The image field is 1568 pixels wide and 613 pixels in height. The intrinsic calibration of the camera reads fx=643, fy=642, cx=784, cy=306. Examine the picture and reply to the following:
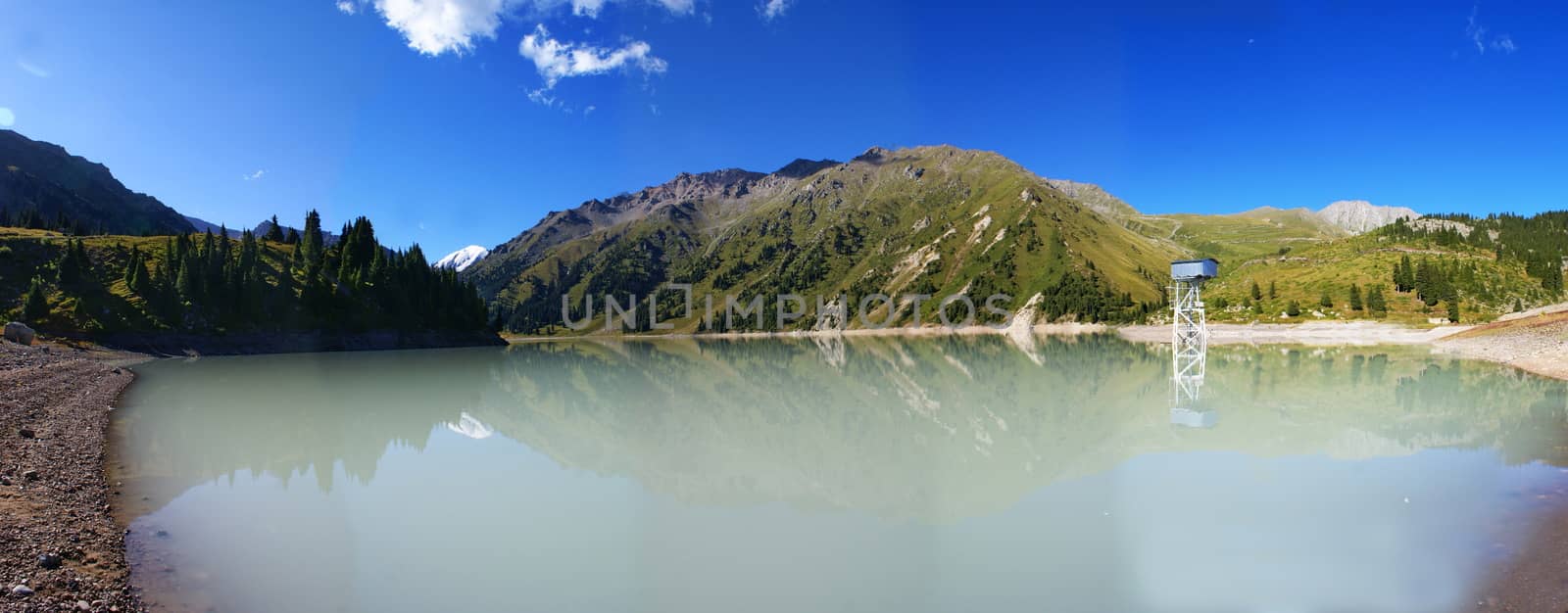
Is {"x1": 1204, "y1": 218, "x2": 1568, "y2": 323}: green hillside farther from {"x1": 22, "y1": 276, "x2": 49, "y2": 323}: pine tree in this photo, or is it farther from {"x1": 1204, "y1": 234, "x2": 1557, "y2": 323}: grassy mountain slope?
{"x1": 22, "y1": 276, "x2": 49, "y2": 323}: pine tree

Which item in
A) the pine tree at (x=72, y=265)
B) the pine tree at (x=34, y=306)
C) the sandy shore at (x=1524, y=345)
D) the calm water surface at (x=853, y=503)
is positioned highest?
the pine tree at (x=72, y=265)

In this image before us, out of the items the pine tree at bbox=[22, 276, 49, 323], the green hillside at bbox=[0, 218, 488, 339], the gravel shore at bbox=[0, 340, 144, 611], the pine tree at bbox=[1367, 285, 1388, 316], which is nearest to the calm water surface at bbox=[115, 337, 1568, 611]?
the gravel shore at bbox=[0, 340, 144, 611]

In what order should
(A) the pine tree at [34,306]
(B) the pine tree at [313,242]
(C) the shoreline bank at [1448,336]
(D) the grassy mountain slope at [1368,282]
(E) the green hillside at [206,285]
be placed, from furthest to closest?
(B) the pine tree at [313,242], (D) the grassy mountain slope at [1368,282], (E) the green hillside at [206,285], (A) the pine tree at [34,306], (C) the shoreline bank at [1448,336]

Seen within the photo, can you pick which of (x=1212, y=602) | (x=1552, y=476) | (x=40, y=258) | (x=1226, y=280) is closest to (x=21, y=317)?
(x=40, y=258)

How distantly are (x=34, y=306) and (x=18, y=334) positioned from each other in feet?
33.3

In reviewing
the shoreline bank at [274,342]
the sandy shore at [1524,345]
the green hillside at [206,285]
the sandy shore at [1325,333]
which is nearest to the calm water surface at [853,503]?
the sandy shore at [1524,345]

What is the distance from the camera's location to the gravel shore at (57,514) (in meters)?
7.46

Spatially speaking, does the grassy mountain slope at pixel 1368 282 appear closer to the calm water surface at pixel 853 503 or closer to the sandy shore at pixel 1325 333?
the sandy shore at pixel 1325 333

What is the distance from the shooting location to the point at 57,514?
1030cm

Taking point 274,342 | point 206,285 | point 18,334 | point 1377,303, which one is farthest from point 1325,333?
point 206,285

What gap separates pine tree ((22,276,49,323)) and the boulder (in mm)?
7247

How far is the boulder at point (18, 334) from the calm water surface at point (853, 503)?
42.9 m

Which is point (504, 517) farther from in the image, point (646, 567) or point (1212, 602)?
point (1212, 602)

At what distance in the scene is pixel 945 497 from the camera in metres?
11.3
